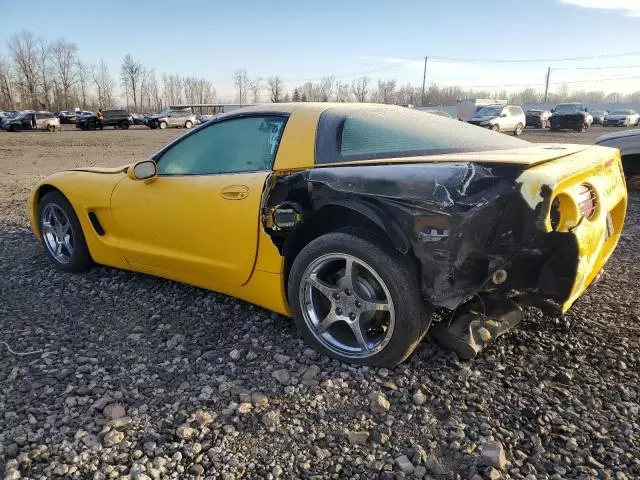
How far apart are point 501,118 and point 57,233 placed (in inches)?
1004

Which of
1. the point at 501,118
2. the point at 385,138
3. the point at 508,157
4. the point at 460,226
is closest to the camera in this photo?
the point at 460,226

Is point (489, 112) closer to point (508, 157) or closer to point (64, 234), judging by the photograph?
point (64, 234)

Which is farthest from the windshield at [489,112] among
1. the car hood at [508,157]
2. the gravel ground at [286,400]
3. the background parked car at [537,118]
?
the car hood at [508,157]

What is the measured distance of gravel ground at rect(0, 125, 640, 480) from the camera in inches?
78.3

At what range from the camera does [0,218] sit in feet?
21.0

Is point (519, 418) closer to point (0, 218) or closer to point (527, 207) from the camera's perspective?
point (527, 207)

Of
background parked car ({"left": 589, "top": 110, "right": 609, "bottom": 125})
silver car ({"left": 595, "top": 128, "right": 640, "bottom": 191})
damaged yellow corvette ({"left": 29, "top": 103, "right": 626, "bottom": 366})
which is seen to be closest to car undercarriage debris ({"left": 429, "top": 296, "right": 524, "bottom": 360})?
damaged yellow corvette ({"left": 29, "top": 103, "right": 626, "bottom": 366})

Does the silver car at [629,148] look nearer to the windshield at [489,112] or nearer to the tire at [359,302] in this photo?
the tire at [359,302]

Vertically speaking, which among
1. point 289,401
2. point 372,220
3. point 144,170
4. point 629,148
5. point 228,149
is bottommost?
point 289,401

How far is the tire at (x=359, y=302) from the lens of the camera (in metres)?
2.43

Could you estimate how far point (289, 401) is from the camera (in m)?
2.40

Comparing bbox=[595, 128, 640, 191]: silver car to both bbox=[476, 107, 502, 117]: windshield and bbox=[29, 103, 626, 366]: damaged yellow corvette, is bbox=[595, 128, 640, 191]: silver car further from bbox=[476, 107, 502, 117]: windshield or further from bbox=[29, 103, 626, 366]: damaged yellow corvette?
bbox=[476, 107, 502, 117]: windshield

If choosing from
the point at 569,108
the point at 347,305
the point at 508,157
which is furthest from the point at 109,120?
the point at 508,157

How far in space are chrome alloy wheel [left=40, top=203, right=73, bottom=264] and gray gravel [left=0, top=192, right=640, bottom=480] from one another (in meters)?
0.91
